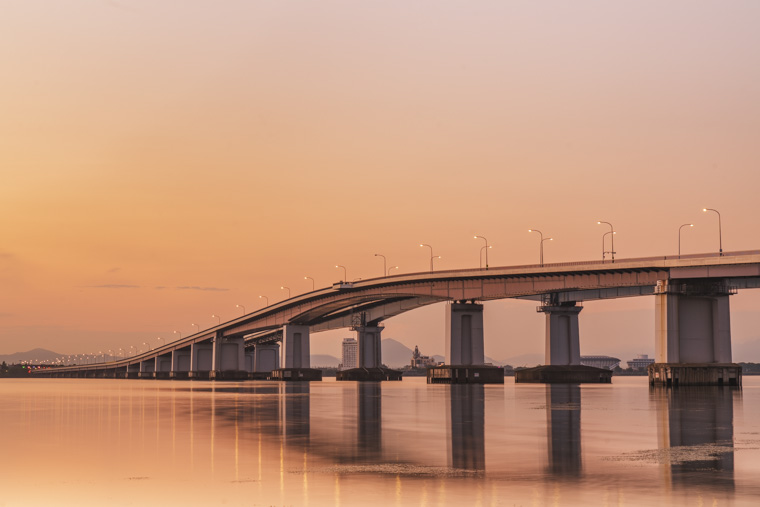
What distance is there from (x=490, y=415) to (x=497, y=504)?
103 feet

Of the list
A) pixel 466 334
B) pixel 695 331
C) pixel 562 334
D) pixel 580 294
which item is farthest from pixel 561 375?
pixel 695 331

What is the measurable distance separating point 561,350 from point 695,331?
53974 mm

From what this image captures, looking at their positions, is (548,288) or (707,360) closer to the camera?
(707,360)


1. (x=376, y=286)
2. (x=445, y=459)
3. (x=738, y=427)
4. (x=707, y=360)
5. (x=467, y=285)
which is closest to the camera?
(x=445, y=459)

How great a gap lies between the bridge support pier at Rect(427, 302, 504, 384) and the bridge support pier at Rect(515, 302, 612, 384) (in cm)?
1324

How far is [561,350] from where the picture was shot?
537ft

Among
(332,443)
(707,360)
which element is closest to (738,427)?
(332,443)

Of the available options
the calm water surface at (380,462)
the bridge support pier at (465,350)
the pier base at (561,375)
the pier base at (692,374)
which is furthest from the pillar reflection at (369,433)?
the pier base at (561,375)

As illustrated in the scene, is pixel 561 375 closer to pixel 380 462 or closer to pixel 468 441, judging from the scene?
pixel 468 441

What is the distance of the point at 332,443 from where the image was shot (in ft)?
100.0

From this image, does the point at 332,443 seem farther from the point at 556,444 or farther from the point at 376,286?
the point at 376,286

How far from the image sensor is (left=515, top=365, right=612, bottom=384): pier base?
519 ft

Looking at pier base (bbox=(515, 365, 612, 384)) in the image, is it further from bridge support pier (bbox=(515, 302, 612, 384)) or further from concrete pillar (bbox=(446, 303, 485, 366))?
concrete pillar (bbox=(446, 303, 485, 366))

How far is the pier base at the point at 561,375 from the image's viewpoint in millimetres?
158250
